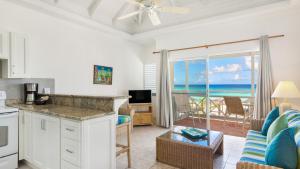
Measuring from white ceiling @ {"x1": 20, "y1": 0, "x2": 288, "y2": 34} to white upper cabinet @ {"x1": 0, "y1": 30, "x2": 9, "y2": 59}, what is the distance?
38.3 inches

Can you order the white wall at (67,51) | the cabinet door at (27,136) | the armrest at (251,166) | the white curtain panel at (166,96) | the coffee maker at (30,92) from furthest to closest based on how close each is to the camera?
the white curtain panel at (166,96)
the white wall at (67,51)
the coffee maker at (30,92)
the cabinet door at (27,136)
the armrest at (251,166)

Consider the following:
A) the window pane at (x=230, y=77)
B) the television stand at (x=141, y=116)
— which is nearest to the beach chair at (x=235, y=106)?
the window pane at (x=230, y=77)

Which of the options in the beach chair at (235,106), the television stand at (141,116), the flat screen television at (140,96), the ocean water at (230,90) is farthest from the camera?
the ocean water at (230,90)

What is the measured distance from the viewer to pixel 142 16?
466 cm

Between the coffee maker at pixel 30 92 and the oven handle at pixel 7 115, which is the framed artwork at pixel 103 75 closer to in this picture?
the coffee maker at pixel 30 92

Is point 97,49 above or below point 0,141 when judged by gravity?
above

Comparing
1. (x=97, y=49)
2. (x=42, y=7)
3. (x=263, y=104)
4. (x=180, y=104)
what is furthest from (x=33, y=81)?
(x=263, y=104)

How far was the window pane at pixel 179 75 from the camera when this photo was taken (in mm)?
4656

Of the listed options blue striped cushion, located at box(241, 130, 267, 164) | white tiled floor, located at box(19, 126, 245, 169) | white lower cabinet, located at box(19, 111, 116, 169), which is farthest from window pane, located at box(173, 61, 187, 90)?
white lower cabinet, located at box(19, 111, 116, 169)

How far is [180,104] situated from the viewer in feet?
15.7

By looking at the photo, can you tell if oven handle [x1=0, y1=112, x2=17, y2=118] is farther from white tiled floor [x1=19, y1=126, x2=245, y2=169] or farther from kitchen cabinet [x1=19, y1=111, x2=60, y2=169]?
white tiled floor [x1=19, y1=126, x2=245, y2=169]

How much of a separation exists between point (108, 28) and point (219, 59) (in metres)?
4.63

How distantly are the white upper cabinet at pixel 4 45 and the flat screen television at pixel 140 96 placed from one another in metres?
2.98

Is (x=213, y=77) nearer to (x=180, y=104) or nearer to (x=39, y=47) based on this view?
(x=180, y=104)
